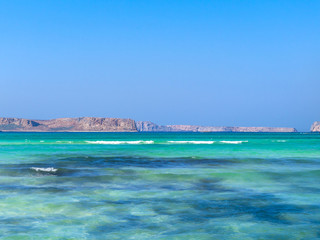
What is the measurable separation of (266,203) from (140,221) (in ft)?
13.7

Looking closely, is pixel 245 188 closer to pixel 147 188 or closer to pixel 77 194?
pixel 147 188

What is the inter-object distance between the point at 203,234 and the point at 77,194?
19.1 feet

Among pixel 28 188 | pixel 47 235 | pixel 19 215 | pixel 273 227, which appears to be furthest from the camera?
pixel 28 188

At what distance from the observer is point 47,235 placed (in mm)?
8195

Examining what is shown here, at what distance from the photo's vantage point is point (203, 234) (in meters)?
8.25

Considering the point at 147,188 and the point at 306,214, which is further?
the point at 147,188

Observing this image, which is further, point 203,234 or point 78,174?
point 78,174

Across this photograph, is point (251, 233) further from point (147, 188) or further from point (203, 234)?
point (147, 188)

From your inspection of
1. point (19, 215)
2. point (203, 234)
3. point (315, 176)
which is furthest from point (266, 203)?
point (315, 176)

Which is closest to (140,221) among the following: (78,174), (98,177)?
(98,177)

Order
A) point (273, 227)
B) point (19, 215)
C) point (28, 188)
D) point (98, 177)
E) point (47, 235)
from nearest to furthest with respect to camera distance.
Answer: point (47, 235)
point (273, 227)
point (19, 215)
point (28, 188)
point (98, 177)

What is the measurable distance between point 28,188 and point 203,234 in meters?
8.12

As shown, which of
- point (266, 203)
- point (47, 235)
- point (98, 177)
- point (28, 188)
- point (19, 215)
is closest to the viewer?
point (47, 235)

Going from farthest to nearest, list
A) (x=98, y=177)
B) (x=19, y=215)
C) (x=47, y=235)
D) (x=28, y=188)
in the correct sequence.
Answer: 1. (x=98, y=177)
2. (x=28, y=188)
3. (x=19, y=215)
4. (x=47, y=235)
